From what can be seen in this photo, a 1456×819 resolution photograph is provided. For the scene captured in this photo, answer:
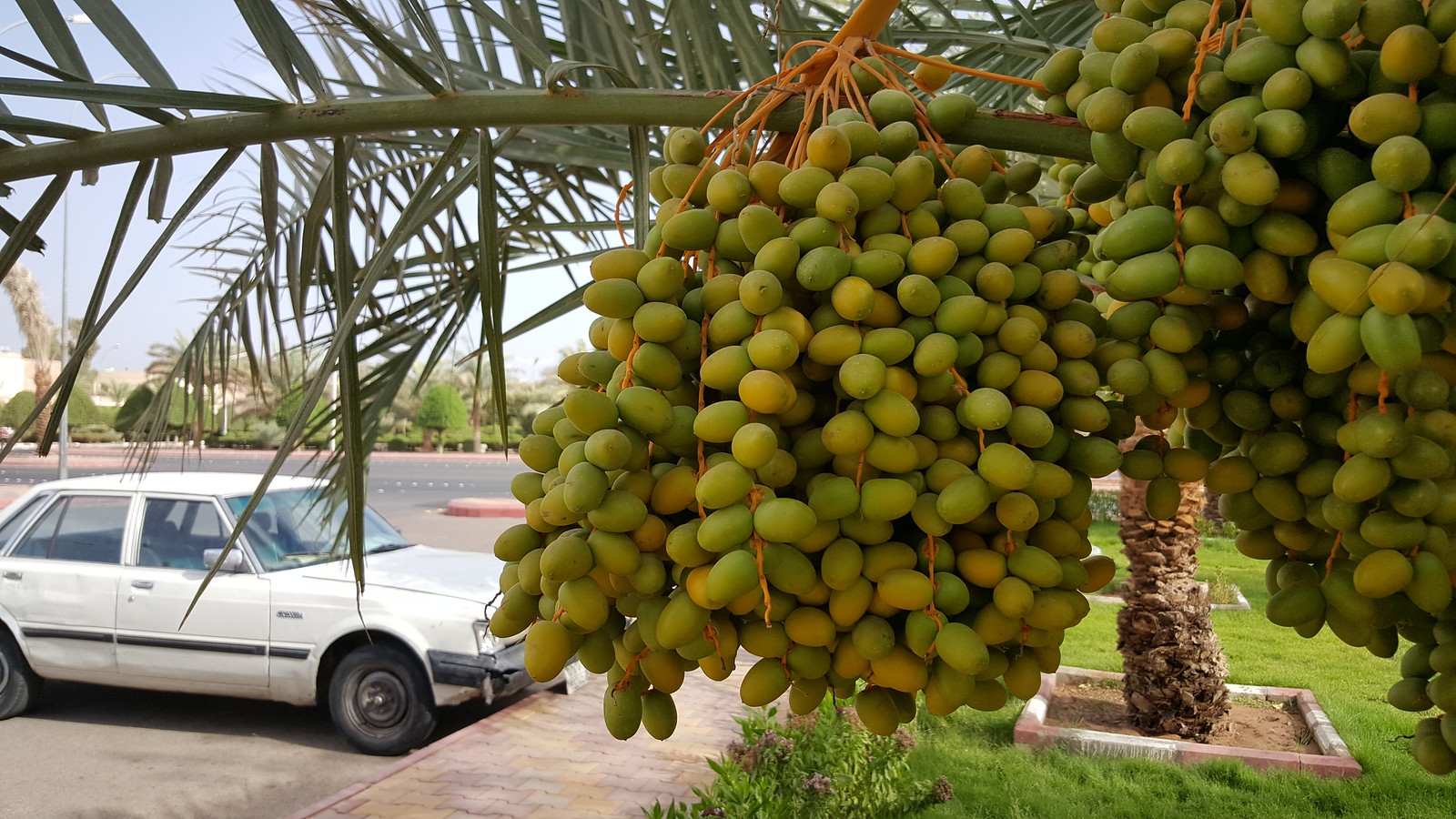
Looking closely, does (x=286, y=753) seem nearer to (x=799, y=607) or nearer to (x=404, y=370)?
(x=404, y=370)

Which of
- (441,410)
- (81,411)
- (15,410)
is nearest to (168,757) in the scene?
(15,410)

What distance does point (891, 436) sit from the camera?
69cm

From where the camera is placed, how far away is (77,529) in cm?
604

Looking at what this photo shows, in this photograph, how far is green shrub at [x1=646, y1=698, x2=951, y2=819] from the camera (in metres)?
3.86

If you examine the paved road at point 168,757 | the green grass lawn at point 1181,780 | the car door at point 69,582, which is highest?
the car door at point 69,582

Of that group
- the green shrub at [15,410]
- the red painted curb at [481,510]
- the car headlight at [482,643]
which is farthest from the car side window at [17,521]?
the green shrub at [15,410]

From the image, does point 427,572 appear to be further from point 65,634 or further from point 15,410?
point 15,410

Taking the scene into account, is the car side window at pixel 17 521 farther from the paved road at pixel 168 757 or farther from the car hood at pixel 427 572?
the car hood at pixel 427 572

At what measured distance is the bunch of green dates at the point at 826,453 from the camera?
0.67 meters

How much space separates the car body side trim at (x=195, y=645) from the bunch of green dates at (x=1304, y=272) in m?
5.85

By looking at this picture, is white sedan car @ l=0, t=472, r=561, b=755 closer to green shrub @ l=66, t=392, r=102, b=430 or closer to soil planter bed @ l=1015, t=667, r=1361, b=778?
soil planter bed @ l=1015, t=667, r=1361, b=778

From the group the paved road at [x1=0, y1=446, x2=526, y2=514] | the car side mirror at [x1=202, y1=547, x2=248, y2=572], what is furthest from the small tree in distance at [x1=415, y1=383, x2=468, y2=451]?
the car side mirror at [x1=202, y1=547, x2=248, y2=572]

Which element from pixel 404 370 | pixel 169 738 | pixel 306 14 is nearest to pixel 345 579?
pixel 169 738

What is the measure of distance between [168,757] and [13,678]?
1438mm
